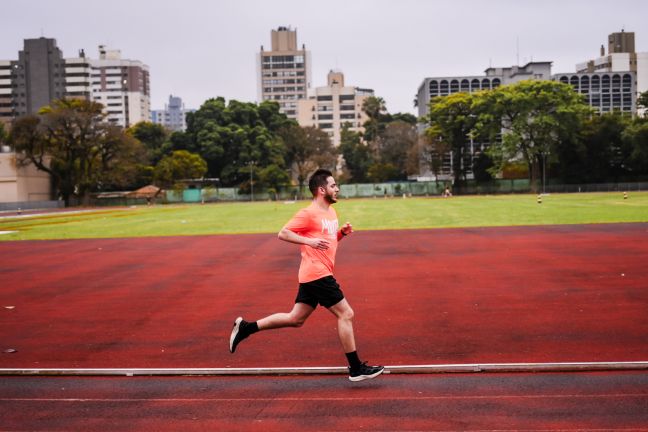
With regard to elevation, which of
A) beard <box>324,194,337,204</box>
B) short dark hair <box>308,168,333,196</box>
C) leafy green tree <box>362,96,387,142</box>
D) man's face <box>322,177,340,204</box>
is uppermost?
leafy green tree <box>362,96,387,142</box>

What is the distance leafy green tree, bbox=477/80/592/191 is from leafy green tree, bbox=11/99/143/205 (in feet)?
152

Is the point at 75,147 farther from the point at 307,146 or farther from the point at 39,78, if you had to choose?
the point at 39,78

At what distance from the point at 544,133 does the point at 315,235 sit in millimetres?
77901

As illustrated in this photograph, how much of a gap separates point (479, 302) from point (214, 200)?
81728mm

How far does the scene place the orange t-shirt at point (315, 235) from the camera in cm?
630

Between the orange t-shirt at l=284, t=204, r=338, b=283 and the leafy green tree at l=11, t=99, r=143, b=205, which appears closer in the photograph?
the orange t-shirt at l=284, t=204, r=338, b=283

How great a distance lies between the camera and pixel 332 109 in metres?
158

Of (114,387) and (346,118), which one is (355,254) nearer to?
(114,387)

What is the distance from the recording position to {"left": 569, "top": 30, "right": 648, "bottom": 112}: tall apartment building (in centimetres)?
12862

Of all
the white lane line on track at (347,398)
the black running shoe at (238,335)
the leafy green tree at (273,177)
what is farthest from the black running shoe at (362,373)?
the leafy green tree at (273,177)

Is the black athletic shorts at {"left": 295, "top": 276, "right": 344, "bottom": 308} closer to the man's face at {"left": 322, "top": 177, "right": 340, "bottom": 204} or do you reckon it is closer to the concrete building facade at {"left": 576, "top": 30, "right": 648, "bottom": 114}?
the man's face at {"left": 322, "top": 177, "right": 340, "bottom": 204}

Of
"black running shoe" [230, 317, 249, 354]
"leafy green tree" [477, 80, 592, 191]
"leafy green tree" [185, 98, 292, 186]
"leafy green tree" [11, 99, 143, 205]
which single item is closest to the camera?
"black running shoe" [230, 317, 249, 354]

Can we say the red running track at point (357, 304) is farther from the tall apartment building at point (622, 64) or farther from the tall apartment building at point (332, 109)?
the tall apartment building at point (332, 109)

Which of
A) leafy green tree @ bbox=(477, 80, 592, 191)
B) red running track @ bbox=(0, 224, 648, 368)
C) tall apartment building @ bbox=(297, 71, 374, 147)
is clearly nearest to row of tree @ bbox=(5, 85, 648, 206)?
leafy green tree @ bbox=(477, 80, 592, 191)
